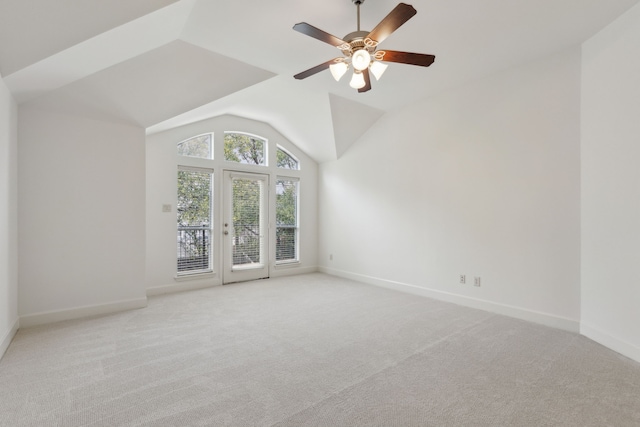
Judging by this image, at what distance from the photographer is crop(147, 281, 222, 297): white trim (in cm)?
478

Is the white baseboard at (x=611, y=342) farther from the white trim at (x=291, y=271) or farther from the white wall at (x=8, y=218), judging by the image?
the white wall at (x=8, y=218)

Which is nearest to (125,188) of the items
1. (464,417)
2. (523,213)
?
(464,417)

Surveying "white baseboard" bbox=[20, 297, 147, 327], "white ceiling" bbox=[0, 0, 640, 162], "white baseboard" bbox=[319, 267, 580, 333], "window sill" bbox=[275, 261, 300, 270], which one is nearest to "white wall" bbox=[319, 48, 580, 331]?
"white baseboard" bbox=[319, 267, 580, 333]

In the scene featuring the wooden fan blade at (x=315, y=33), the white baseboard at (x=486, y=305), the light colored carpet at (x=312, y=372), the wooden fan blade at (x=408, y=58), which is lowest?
the light colored carpet at (x=312, y=372)

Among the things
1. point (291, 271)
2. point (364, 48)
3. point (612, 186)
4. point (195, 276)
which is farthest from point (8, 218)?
point (612, 186)

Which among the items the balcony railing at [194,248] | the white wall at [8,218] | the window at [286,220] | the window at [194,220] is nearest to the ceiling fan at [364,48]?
the white wall at [8,218]

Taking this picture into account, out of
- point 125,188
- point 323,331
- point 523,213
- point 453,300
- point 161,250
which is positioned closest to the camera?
point 323,331

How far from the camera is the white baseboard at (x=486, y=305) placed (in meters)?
3.34

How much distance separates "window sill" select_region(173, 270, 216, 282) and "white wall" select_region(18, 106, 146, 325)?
92cm

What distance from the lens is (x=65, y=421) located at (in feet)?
6.01

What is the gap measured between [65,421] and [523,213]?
4484 millimetres

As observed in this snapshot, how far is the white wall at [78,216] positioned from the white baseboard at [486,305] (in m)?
3.68

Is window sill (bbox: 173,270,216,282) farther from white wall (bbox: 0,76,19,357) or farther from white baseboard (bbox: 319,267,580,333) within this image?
white baseboard (bbox: 319,267,580,333)

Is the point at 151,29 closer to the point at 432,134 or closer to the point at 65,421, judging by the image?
the point at 65,421
